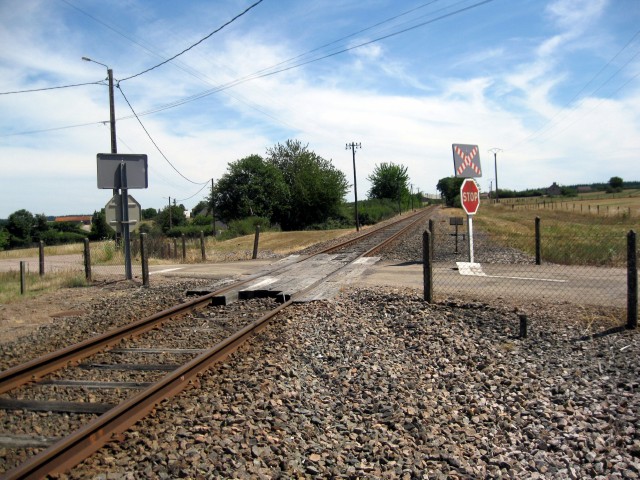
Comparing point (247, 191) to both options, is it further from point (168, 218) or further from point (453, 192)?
point (453, 192)

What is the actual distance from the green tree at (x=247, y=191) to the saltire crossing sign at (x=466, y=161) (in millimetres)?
56364

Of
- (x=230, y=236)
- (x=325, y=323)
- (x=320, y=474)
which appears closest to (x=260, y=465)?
(x=320, y=474)

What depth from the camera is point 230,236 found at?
57.0 meters

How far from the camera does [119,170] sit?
1381 centimetres

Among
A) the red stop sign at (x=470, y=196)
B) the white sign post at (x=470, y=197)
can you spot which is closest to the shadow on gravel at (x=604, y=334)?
the white sign post at (x=470, y=197)

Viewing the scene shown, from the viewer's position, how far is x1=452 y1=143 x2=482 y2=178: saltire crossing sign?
14656mm

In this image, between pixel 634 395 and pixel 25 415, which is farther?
pixel 634 395

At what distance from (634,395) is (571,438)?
4.03 feet

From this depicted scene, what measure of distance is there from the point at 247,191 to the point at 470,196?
5893cm

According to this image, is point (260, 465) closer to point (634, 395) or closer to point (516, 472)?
point (516, 472)

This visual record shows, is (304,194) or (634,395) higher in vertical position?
(304,194)

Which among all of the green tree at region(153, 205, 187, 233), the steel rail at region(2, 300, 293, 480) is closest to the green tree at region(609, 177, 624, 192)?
the green tree at region(153, 205, 187, 233)

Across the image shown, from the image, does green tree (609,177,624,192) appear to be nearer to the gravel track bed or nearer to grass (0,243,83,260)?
grass (0,243,83,260)

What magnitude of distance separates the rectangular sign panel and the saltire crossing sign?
26.7 feet
